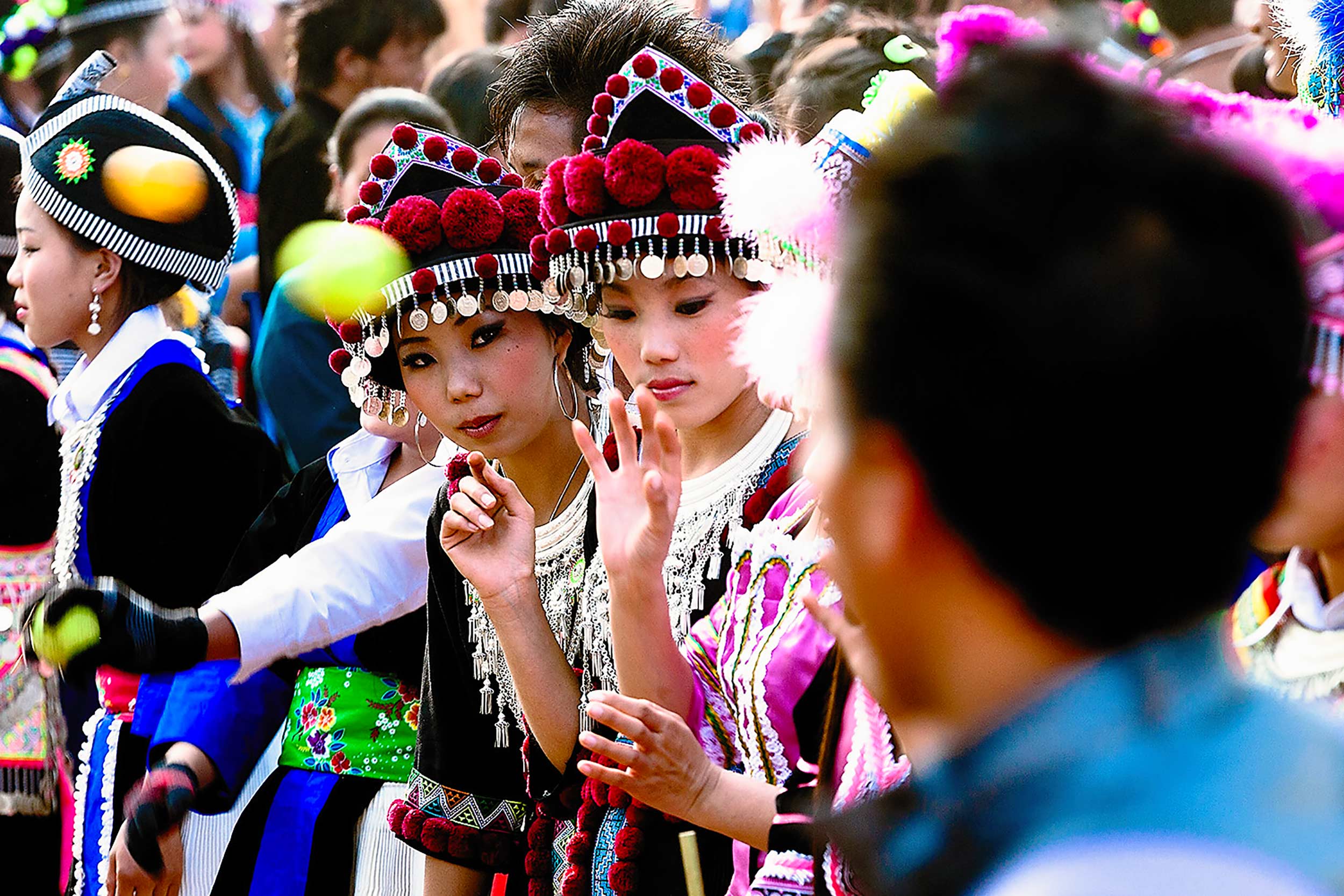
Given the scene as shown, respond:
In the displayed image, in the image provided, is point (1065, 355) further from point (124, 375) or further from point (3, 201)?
point (3, 201)

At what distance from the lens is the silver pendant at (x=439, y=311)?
267cm

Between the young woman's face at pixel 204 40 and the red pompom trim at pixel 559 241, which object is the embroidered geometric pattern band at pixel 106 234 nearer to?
the red pompom trim at pixel 559 241

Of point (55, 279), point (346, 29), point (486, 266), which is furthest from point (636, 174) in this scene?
point (346, 29)

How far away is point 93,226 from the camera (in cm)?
365

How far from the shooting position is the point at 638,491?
2.09m

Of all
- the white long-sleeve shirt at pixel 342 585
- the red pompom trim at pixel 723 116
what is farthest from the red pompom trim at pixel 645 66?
the white long-sleeve shirt at pixel 342 585

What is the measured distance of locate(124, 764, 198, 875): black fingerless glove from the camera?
2971mm

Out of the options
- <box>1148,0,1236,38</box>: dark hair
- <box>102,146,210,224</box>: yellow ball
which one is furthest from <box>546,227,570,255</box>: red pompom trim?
<box>1148,0,1236,38</box>: dark hair

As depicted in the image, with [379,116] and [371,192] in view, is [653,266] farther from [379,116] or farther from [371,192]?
[379,116]

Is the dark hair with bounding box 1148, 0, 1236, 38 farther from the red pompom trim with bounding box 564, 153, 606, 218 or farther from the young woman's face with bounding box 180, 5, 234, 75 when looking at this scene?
the young woman's face with bounding box 180, 5, 234, 75

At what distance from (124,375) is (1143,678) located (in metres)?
3.17

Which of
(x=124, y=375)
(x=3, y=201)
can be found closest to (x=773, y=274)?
(x=124, y=375)

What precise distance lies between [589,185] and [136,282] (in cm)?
185

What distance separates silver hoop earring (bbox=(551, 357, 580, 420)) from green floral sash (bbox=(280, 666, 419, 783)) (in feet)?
2.36
